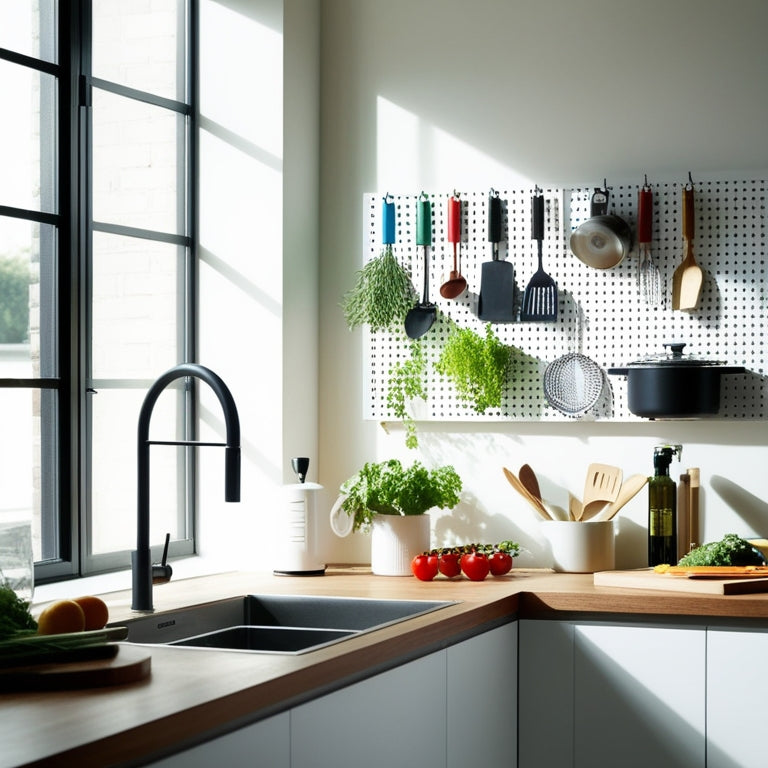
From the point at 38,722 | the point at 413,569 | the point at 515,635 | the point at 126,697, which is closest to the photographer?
the point at 38,722

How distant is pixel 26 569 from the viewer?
215 cm

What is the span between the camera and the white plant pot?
316 cm

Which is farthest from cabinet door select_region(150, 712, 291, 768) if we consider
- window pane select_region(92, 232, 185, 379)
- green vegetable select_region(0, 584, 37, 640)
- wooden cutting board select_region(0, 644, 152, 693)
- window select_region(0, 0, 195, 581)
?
window pane select_region(92, 232, 185, 379)

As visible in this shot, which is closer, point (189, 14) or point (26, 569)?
point (26, 569)

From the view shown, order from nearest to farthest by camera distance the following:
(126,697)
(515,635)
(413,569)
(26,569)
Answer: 1. (126,697)
2. (26,569)
3. (515,635)
4. (413,569)

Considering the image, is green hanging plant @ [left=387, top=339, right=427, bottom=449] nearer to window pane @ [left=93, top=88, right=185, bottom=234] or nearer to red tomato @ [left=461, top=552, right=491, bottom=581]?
red tomato @ [left=461, top=552, right=491, bottom=581]

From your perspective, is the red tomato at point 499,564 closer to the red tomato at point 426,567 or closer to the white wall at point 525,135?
the red tomato at point 426,567

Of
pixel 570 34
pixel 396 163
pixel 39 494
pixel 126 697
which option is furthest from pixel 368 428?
pixel 126 697

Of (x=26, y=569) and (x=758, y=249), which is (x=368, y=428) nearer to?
(x=758, y=249)

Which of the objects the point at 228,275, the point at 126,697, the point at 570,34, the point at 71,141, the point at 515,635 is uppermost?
the point at 570,34

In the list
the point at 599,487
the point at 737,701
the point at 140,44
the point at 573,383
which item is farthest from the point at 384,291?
the point at 737,701

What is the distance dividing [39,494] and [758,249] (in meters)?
1.98

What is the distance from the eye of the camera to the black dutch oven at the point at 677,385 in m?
3.09

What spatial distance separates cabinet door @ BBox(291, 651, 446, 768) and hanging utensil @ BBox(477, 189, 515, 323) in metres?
1.27
